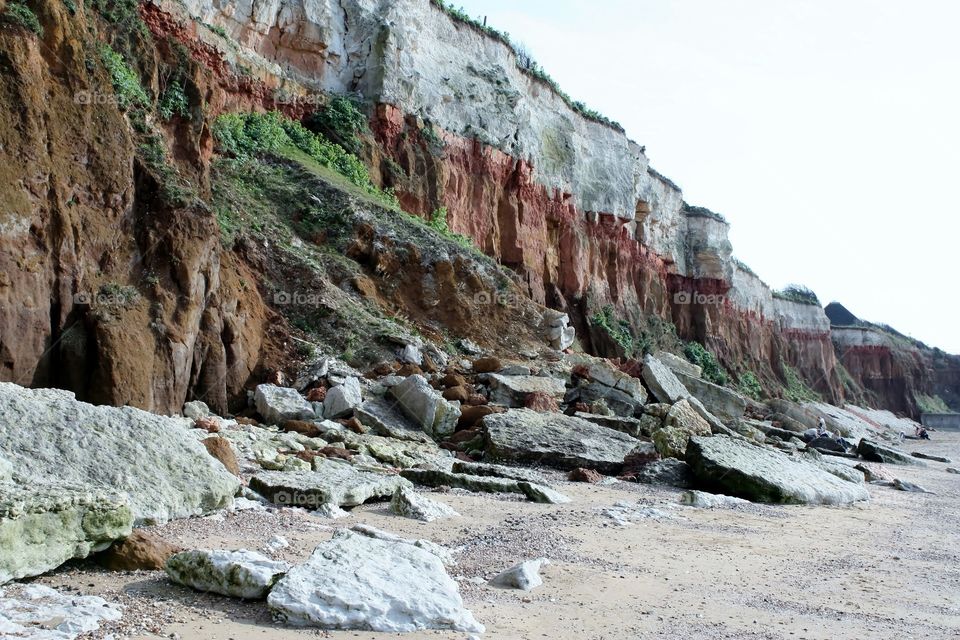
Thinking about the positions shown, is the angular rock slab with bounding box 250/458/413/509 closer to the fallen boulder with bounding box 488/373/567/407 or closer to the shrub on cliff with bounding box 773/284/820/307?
the fallen boulder with bounding box 488/373/567/407

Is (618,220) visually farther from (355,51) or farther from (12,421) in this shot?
(12,421)

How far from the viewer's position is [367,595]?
13.1 feet

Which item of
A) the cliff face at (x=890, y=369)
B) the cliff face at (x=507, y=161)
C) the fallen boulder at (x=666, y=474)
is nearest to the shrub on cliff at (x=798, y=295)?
the cliff face at (x=890, y=369)

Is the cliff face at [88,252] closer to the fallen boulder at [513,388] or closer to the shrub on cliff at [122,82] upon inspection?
the shrub on cliff at [122,82]

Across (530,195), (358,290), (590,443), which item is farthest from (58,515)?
(530,195)

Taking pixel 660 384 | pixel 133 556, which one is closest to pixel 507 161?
pixel 660 384

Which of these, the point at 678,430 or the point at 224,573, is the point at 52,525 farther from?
the point at 678,430

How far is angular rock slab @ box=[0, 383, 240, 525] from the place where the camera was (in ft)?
17.3

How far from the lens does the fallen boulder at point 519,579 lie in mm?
4883

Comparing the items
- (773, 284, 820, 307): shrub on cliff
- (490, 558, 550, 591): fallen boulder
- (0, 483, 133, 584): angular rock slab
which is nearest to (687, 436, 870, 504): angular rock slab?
(490, 558, 550, 591): fallen boulder

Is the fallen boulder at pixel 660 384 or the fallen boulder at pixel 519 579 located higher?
the fallen boulder at pixel 660 384

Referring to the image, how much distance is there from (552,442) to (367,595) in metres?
7.78

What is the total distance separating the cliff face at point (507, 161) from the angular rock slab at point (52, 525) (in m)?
20.1

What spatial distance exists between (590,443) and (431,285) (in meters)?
8.20
